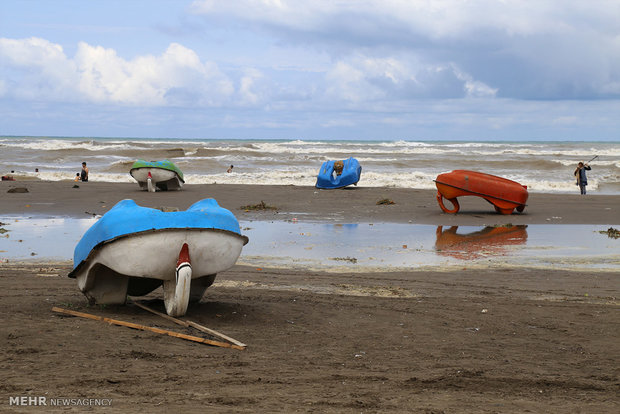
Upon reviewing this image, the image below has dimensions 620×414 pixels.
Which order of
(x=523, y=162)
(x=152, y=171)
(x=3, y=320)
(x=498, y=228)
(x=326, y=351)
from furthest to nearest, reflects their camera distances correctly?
(x=523, y=162) < (x=152, y=171) < (x=498, y=228) < (x=3, y=320) < (x=326, y=351)

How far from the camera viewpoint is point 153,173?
79.1ft

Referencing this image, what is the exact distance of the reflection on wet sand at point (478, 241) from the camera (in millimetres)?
12148

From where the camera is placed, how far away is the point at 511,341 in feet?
20.3

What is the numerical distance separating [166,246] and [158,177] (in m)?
18.5

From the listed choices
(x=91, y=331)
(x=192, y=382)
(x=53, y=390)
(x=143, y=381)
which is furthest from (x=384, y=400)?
(x=91, y=331)

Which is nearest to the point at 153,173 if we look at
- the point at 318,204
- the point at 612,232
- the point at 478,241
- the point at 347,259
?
the point at 318,204

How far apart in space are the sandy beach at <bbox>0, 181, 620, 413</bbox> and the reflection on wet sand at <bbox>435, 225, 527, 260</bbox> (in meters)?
1.94

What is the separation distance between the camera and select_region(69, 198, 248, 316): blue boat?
6.29 metres

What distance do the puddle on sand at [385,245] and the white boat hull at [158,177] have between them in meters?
7.97

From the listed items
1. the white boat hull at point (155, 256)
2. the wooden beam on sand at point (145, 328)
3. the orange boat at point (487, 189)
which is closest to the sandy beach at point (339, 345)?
the wooden beam on sand at point (145, 328)

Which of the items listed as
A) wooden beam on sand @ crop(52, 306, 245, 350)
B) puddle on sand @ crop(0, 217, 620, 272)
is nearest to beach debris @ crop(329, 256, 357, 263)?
puddle on sand @ crop(0, 217, 620, 272)

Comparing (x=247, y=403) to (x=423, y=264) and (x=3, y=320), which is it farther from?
(x=423, y=264)

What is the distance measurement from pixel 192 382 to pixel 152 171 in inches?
792

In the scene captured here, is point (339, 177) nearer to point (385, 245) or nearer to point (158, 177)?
point (158, 177)
